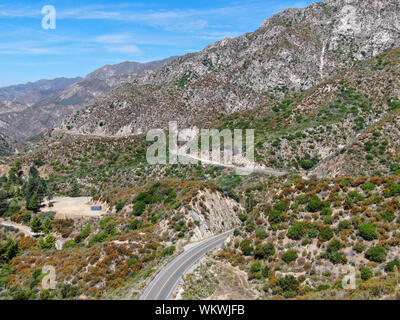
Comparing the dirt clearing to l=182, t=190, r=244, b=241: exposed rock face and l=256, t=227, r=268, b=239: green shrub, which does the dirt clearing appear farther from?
l=256, t=227, r=268, b=239: green shrub

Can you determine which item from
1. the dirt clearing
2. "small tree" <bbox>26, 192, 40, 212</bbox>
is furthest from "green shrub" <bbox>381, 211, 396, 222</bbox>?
"small tree" <bbox>26, 192, 40, 212</bbox>

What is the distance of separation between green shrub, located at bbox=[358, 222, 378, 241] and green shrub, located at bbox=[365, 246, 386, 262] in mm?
1390

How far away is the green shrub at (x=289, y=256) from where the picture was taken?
84.3ft

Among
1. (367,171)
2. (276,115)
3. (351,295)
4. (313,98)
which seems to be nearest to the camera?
(351,295)

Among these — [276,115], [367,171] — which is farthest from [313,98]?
[367,171]

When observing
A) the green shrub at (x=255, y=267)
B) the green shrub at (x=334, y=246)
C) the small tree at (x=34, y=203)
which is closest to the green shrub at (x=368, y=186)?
the green shrub at (x=334, y=246)

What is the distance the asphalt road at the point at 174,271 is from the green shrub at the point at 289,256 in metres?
8.91

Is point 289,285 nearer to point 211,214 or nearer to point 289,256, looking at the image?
point 289,256

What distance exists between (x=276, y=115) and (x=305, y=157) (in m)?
28.6

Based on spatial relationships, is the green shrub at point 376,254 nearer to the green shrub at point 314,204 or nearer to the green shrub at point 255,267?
the green shrub at point 314,204
